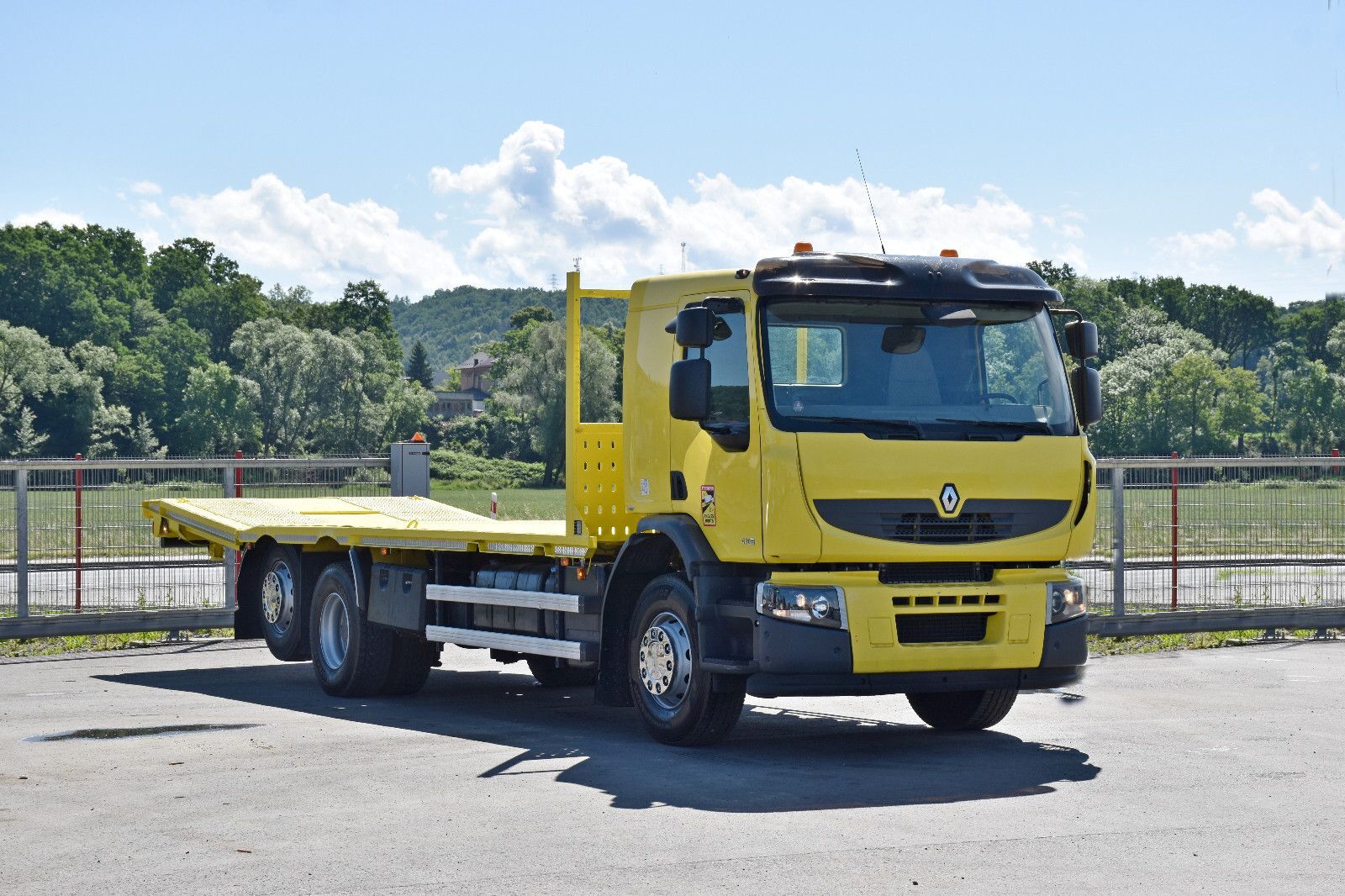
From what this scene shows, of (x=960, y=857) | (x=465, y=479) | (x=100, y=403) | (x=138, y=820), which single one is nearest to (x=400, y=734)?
(x=138, y=820)

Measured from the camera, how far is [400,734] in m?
11.5

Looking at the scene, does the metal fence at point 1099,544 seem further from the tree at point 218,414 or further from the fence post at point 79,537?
the tree at point 218,414

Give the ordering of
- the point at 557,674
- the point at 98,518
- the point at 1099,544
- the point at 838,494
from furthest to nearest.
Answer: the point at 98,518 → the point at 1099,544 → the point at 557,674 → the point at 838,494

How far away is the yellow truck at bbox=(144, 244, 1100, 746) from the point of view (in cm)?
1030

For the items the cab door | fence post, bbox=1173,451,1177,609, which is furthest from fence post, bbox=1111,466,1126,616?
the cab door

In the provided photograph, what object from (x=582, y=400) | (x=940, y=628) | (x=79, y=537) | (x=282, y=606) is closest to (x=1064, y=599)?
(x=940, y=628)

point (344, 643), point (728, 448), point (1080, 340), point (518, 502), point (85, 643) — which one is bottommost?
point (85, 643)

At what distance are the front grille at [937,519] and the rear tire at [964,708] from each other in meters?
1.44

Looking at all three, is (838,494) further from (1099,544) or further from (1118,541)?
(1118,541)

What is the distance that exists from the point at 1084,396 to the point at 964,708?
2.28 metres

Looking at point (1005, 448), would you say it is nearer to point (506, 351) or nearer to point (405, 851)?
point (405, 851)

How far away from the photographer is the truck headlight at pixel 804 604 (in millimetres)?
10281

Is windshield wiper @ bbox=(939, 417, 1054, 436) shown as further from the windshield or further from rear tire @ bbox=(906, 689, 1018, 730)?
rear tire @ bbox=(906, 689, 1018, 730)

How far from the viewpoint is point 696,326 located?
10477mm
